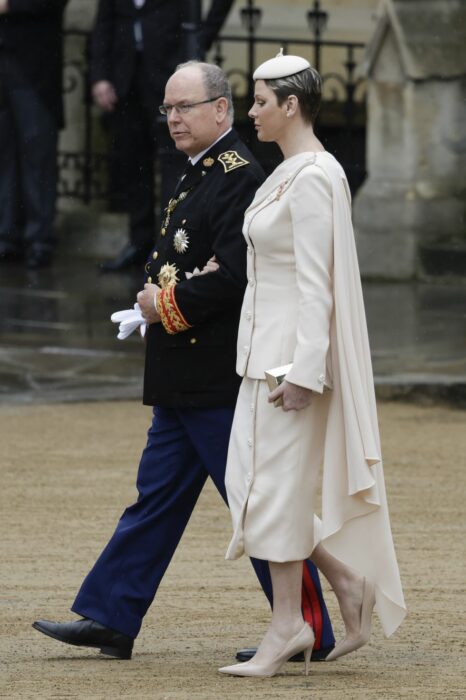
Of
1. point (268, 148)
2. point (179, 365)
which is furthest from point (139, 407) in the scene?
point (268, 148)

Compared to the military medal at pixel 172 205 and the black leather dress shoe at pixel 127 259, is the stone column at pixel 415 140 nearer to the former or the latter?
the black leather dress shoe at pixel 127 259

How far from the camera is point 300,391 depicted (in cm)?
524

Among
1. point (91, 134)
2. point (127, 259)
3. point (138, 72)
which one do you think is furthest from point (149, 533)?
point (91, 134)

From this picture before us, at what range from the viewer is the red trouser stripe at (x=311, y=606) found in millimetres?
5621

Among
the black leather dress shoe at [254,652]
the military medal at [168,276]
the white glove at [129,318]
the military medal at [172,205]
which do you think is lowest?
the black leather dress shoe at [254,652]

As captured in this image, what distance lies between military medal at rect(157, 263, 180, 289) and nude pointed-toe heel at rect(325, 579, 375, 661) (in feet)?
3.14

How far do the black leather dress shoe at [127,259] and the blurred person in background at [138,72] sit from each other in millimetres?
32

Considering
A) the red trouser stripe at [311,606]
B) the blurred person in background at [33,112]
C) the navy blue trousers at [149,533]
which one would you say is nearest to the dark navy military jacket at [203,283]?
the navy blue trousers at [149,533]

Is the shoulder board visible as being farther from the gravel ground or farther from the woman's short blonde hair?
the gravel ground

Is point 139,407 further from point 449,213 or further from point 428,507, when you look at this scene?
point 449,213

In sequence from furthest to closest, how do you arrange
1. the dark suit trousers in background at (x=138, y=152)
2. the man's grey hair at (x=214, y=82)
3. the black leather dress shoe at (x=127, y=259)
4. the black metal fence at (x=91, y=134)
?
the black metal fence at (x=91, y=134)
the black leather dress shoe at (x=127, y=259)
the dark suit trousers in background at (x=138, y=152)
the man's grey hair at (x=214, y=82)

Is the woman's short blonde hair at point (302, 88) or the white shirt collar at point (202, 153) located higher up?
the woman's short blonde hair at point (302, 88)

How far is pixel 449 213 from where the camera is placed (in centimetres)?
1450

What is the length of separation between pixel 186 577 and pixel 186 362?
131 centimetres
